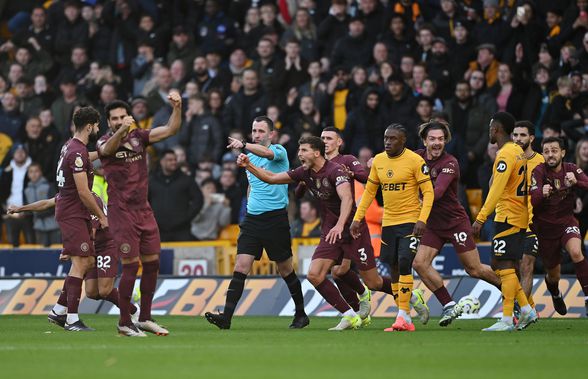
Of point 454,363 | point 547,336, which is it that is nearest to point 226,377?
point 454,363

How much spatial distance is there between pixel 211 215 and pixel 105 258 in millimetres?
8240

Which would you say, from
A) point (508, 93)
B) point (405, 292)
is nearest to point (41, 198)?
point (508, 93)

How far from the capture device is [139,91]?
28188 millimetres

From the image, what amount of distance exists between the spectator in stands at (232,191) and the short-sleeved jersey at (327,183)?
8.30 m

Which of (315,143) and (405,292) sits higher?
(315,143)

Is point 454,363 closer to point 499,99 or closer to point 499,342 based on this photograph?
point 499,342

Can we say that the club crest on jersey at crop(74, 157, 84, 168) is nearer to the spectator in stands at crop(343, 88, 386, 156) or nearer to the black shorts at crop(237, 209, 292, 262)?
the black shorts at crop(237, 209, 292, 262)

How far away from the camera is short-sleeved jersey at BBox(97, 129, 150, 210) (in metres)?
14.1

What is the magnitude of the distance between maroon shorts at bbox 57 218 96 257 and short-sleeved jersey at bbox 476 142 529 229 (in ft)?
16.3

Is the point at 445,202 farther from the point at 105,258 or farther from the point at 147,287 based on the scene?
the point at 105,258

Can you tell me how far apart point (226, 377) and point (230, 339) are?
413 centimetres

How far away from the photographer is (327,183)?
16.0 metres

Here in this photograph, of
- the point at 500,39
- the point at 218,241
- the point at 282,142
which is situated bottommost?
the point at 218,241

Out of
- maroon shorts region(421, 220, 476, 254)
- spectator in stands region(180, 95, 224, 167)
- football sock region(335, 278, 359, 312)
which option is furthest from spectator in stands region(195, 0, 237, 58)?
maroon shorts region(421, 220, 476, 254)
